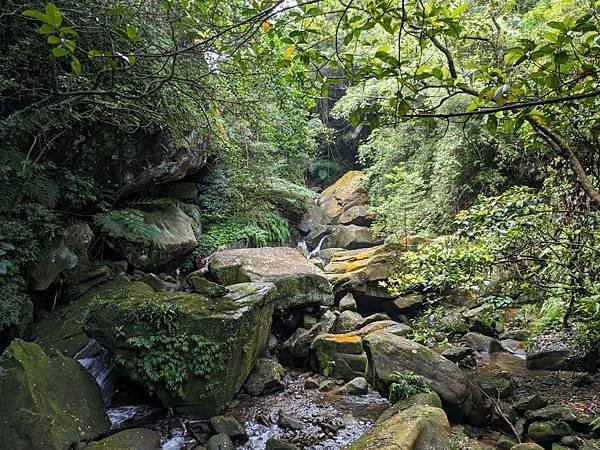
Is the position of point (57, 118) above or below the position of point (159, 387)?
above

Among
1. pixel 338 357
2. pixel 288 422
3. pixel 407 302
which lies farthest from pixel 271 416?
pixel 407 302

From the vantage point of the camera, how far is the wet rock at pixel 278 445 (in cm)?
419

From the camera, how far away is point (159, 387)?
4.86m

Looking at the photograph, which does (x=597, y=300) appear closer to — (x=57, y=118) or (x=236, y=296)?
(x=236, y=296)

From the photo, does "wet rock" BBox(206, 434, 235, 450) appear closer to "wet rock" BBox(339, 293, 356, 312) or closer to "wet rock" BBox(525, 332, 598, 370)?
"wet rock" BBox(525, 332, 598, 370)

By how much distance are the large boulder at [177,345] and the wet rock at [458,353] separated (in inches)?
134

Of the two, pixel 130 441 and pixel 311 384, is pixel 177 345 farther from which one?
pixel 311 384

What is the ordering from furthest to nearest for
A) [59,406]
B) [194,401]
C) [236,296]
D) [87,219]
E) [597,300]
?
1. [87,219]
2. [236,296]
3. [194,401]
4. [59,406]
5. [597,300]

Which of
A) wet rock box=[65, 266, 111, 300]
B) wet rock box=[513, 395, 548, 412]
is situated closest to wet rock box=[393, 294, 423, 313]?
wet rock box=[513, 395, 548, 412]

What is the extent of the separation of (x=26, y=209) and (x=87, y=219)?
186 centimetres

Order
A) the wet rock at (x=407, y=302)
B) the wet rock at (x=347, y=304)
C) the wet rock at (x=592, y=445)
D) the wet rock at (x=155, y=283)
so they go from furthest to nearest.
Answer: the wet rock at (x=347, y=304), the wet rock at (x=407, y=302), the wet rock at (x=155, y=283), the wet rock at (x=592, y=445)

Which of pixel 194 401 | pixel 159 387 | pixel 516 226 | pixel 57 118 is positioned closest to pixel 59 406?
pixel 159 387

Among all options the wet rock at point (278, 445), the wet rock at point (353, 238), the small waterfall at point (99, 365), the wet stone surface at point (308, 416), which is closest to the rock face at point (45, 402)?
the small waterfall at point (99, 365)

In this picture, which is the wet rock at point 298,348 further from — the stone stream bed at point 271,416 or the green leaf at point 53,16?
the green leaf at point 53,16
